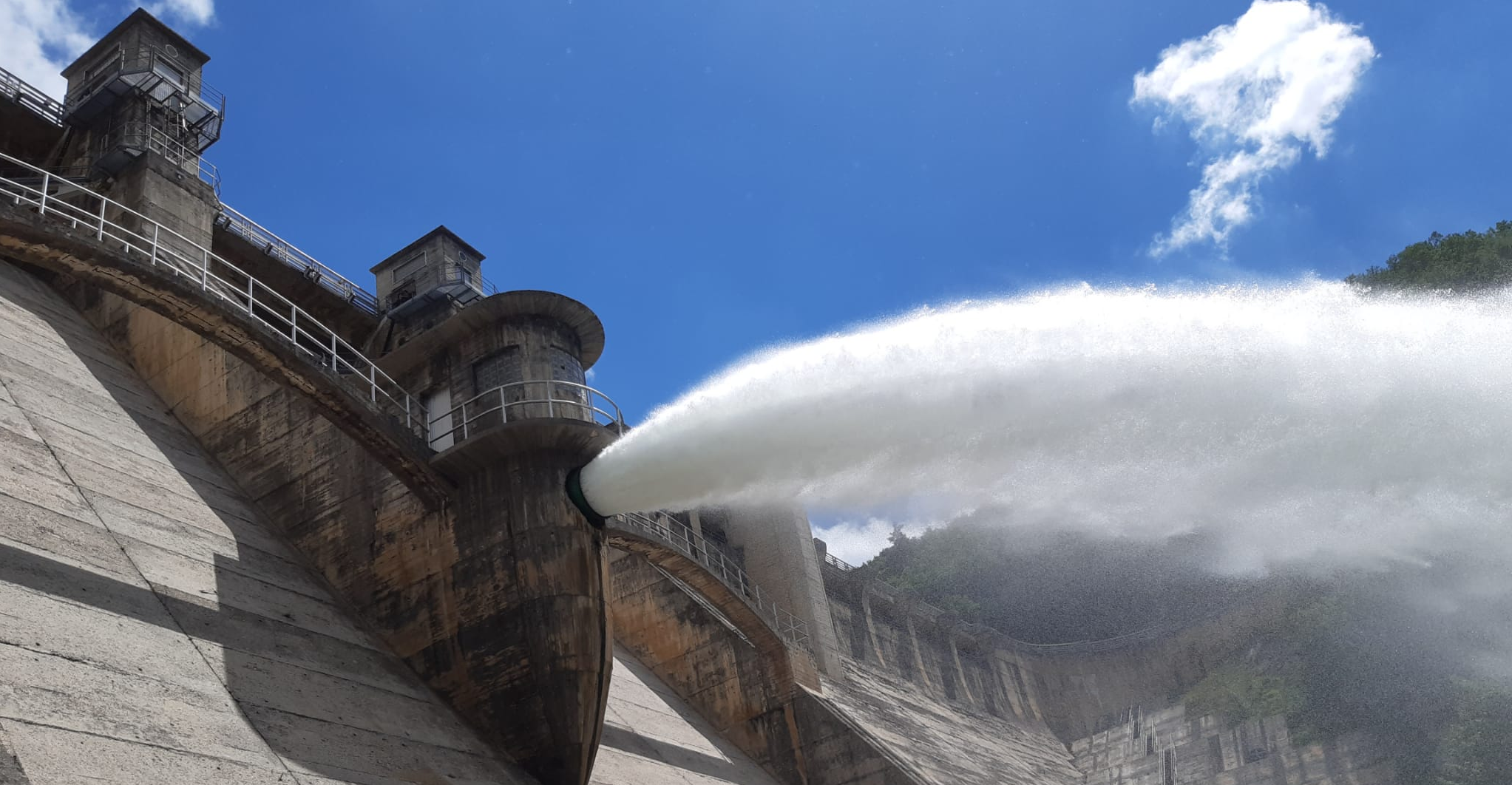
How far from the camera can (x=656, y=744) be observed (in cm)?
2089

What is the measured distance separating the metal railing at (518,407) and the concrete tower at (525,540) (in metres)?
0.03

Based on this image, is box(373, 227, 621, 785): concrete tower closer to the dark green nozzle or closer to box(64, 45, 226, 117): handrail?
the dark green nozzle

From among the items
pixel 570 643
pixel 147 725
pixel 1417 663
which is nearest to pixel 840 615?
pixel 1417 663

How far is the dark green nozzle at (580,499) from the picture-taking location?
55.2 feet

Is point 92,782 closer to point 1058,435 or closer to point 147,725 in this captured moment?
point 147,725

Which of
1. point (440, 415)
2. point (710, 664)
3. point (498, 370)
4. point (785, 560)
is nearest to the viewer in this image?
point (498, 370)

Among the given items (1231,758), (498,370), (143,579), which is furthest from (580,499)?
(1231,758)

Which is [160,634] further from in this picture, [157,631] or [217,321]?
[217,321]

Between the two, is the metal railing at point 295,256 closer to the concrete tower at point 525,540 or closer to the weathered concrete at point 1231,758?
the concrete tower at point 525,540

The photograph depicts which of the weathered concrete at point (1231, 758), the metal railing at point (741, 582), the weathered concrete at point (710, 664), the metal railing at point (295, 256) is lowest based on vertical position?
the weathered concrete at point (1231, 758)

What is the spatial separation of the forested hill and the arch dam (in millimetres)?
34754

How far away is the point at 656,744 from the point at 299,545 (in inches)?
272

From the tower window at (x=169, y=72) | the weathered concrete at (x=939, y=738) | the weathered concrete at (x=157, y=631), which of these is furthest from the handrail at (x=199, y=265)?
the weathered concrete at (x=939, y=738)

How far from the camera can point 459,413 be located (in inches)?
730
